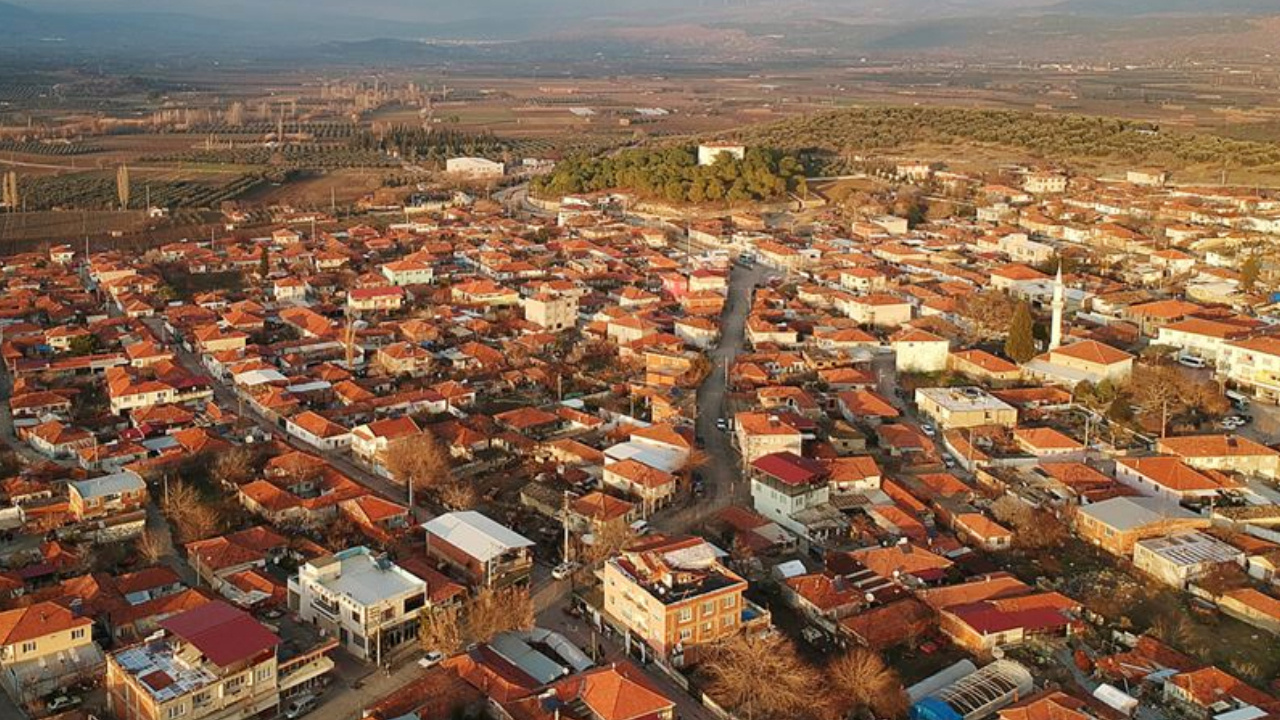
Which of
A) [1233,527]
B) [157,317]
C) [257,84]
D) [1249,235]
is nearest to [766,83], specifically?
[257,84]

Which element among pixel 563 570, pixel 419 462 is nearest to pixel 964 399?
pixel 563 570

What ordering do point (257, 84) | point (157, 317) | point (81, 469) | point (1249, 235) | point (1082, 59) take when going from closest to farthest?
point (81, 469) < point (157, 317) < point (1249, 235) < point (257, 84) < point (1082, 59)

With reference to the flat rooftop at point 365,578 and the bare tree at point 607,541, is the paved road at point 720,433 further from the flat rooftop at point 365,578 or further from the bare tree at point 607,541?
the flat rooftop at point 365,578

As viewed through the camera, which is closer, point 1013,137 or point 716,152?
point 716,152

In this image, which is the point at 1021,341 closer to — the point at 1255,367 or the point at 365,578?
the point at 1255,367

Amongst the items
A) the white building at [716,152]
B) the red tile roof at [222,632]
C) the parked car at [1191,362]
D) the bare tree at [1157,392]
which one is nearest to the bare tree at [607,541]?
the red tile roof at [222,632]

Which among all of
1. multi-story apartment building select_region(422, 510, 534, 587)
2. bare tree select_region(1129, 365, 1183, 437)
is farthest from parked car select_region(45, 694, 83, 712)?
bare tree select_region(1129, 365, 1183, 437)

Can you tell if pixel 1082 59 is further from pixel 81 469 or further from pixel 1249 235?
pixel 81 469
